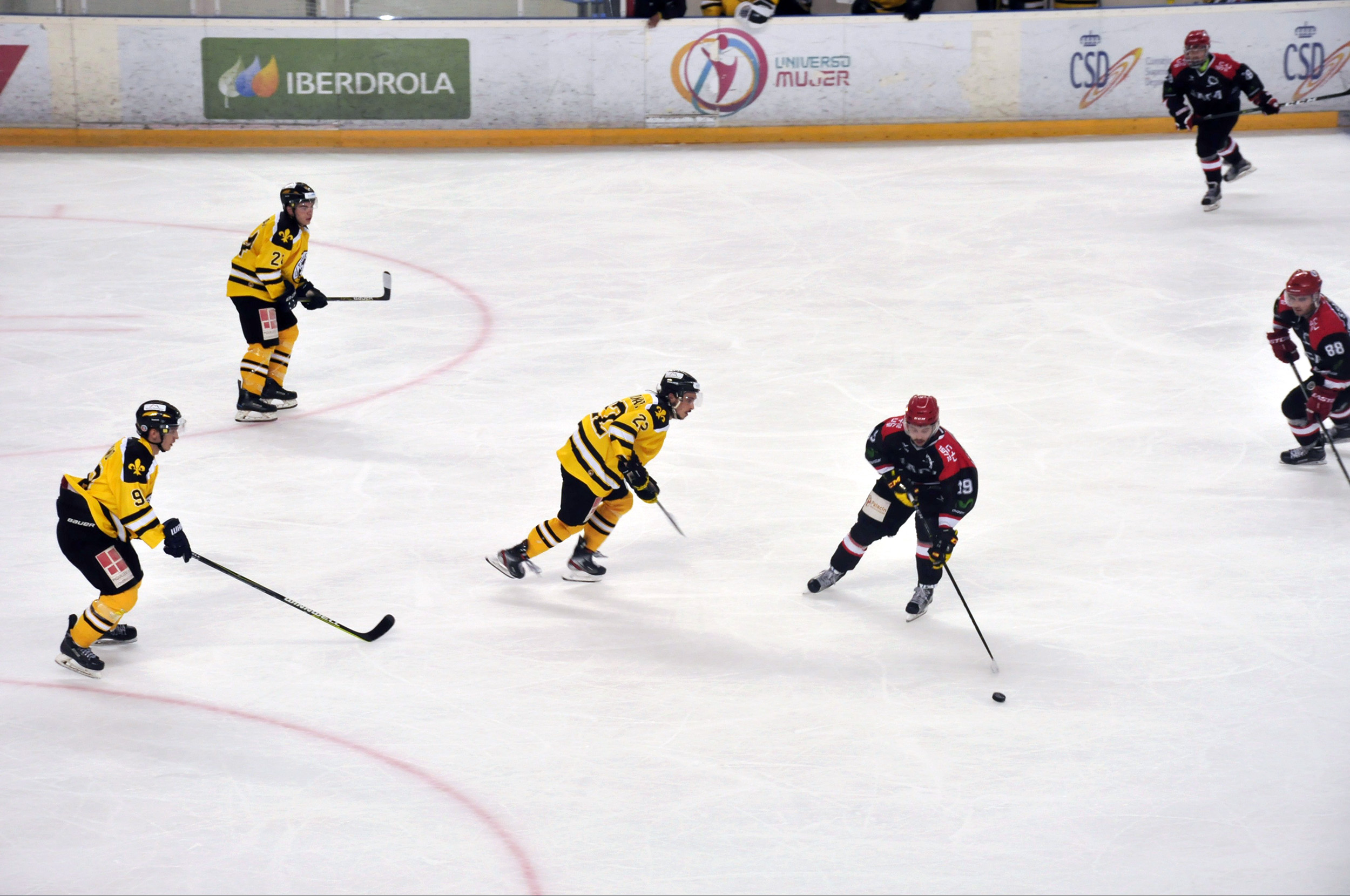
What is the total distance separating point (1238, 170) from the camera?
11750 mm

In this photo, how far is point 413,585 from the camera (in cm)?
599

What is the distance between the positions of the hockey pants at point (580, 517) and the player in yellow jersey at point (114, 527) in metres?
1.48

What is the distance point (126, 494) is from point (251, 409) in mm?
2889

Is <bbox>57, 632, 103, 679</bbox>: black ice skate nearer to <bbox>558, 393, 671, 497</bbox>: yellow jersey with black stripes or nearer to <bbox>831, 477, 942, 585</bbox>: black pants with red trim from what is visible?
<bbox>558, 393, 671, 497</bbox>: yellow jersey with black stripes

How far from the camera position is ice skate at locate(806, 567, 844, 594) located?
5.96m

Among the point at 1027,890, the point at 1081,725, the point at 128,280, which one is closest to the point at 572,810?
the point at 1027,890

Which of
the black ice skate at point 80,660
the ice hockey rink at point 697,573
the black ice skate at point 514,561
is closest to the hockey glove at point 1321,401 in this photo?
the ice hockey rink at point 697,573

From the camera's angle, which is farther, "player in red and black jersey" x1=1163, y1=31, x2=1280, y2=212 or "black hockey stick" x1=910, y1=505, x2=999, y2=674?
"player in red and black jersey" x1=1163, y1=31, x2=1280, y2=212

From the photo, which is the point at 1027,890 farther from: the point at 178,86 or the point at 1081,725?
the point at 178,86

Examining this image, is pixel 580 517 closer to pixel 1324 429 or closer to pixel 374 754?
pixel 374 754

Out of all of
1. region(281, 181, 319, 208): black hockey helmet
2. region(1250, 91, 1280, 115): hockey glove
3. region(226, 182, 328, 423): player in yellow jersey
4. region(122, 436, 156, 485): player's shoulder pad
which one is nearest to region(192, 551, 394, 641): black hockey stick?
region(122, 436, 156, 485): player's shoulder pad

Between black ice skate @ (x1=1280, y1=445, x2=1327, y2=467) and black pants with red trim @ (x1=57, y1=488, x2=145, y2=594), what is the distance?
548cm

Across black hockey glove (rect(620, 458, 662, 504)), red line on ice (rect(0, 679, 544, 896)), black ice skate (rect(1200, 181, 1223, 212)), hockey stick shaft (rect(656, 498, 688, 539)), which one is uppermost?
black ice skate (rect(1200, 181, 1223, 212))

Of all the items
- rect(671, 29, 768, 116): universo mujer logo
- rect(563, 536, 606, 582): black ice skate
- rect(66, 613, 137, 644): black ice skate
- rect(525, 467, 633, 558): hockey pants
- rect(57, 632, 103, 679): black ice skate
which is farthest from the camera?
rect(671, 29, 768, 116): universo mujer logo
